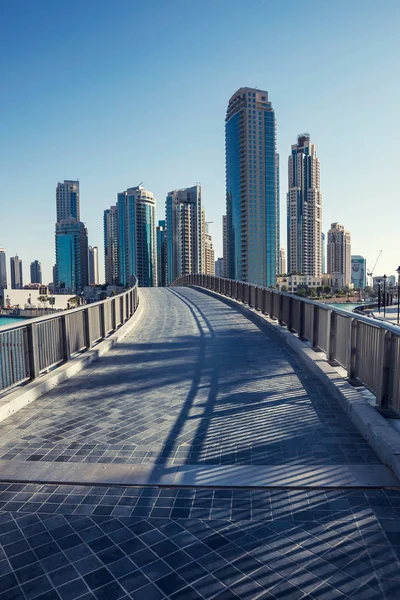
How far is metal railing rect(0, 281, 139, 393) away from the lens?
6.06 m

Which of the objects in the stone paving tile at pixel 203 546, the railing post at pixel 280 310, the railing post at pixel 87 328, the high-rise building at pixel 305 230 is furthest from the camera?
the high-rise building at pixel 305 230

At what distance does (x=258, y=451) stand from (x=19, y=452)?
2.73 metres

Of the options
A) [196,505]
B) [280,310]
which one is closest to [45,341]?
[196,505]

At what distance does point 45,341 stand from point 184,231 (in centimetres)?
13948

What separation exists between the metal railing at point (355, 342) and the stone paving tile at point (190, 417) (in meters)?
0.60

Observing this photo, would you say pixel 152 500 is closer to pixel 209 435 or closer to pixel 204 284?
pixel 209 435

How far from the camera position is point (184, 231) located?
144375mm

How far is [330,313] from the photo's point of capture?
741cm

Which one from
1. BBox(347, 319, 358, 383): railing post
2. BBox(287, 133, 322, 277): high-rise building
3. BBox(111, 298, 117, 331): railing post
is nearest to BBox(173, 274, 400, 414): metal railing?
BBox(347, 319, 358, 383): railing post

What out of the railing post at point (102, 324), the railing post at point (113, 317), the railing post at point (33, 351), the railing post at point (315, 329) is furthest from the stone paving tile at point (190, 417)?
the railing post at point (113, 317)

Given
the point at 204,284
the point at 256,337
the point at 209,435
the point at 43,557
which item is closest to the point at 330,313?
the point at 209,435

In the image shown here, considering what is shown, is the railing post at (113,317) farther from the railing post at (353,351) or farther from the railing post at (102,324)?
the railing post at (353,351)

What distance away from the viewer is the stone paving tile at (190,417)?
440 cm

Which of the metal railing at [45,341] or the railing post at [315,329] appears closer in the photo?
the metal railing at [45,341]
